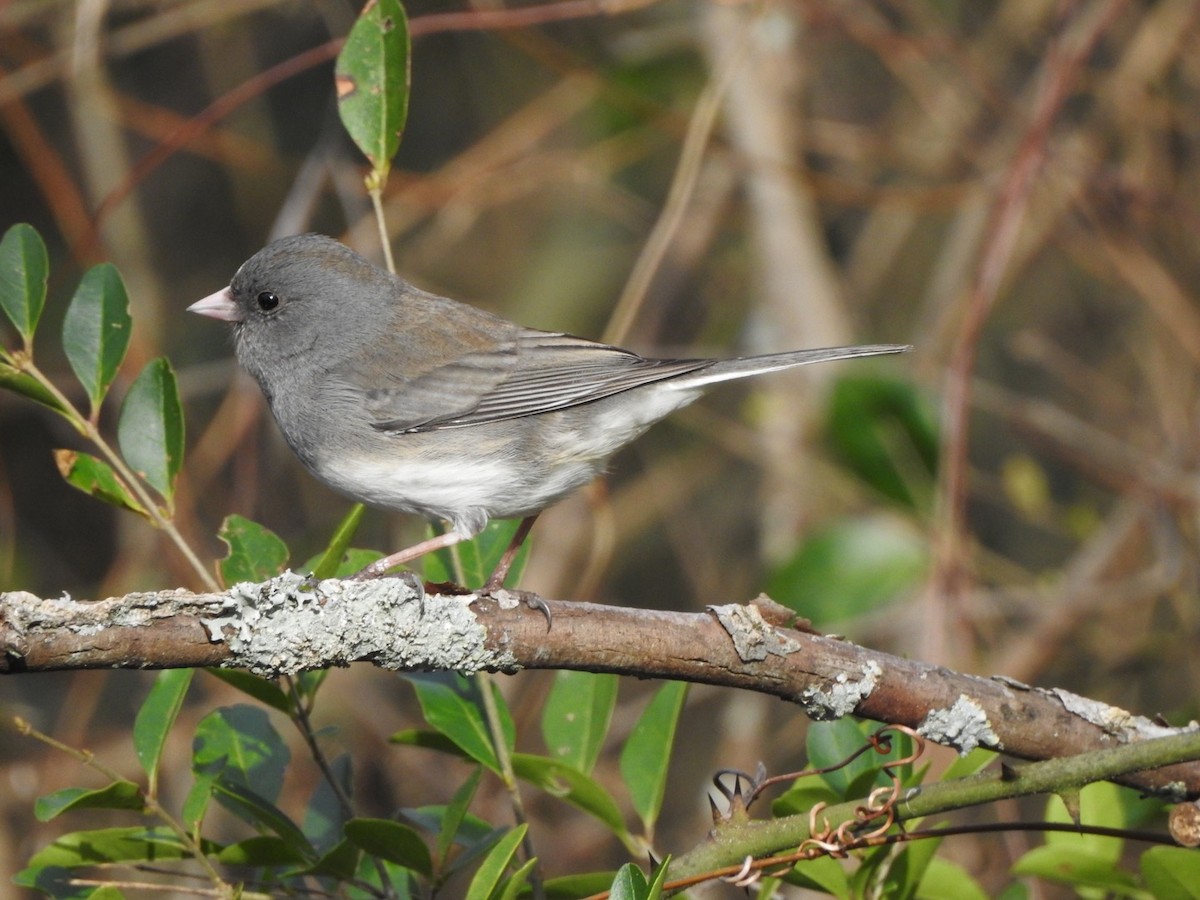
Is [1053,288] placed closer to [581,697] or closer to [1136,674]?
[1136,674]

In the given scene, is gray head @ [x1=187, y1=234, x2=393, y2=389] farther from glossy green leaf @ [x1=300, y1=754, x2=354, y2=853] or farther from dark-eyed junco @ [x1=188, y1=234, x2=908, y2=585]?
glossy green leaf @ [x1=300, y1=754, x2=354, y2=853]

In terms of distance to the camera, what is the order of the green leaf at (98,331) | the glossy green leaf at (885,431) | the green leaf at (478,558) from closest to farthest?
the green leaf at (98,331) < the green leaf at (478,558) < the glossy green leaf at (885,431)

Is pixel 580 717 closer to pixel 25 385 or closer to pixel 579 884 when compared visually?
pixel 579 884

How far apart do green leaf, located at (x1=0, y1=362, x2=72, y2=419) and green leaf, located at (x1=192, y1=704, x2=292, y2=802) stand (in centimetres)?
50

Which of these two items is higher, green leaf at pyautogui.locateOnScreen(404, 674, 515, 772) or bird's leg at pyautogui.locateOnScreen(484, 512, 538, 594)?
bird's leg at pyautogui.locateOnScreen(484, 512, 538, 594)

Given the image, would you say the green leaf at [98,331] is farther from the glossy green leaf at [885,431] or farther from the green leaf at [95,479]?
the glossy green leaf at [885,431]

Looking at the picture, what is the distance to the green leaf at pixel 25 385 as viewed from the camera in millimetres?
1511

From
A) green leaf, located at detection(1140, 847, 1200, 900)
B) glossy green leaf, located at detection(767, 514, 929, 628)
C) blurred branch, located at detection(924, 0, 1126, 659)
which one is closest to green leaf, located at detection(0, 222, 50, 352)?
green leaf, located at detection(1140, 847, 1200, 900)

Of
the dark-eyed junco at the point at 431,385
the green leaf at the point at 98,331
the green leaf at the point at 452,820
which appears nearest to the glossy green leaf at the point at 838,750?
the green leaf at the point at 452,820

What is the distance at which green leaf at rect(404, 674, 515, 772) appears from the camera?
167cm

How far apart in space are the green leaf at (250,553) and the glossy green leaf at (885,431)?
1860 mm

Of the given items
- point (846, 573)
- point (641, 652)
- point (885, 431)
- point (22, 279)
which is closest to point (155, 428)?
point (22, 279)

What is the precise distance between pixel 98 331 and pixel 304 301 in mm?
1002

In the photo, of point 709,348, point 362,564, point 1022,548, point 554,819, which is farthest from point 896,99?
point 362,564
